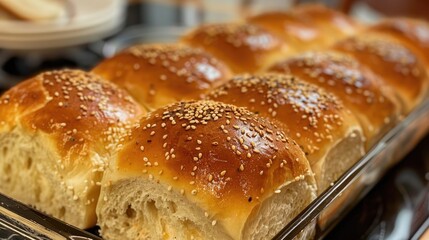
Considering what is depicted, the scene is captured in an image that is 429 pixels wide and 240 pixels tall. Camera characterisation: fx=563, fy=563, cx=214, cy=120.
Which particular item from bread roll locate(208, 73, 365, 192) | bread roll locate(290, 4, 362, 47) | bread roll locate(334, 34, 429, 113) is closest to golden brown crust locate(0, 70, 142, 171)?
bread roll locate(208, 73, 365, 192)

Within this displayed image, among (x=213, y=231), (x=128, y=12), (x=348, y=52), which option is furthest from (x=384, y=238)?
(x=128, y=12)

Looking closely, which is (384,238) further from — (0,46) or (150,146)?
(0,46)

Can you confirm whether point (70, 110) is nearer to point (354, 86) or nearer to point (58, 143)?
point (58, 143)

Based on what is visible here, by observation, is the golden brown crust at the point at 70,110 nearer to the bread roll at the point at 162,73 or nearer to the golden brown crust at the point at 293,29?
the bread roll at the point at 162,73

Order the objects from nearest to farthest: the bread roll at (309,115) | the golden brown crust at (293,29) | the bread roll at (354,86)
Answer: the bread roll at (309,115) → the bread roll at (354,86) → the golden brown crust at (293,29)

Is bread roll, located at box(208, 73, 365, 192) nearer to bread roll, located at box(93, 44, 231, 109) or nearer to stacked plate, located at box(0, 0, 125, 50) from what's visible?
bread roll, located at box(93, 44, 231, 109)

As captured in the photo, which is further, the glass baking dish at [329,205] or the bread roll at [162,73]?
the bread roll at [162,73]

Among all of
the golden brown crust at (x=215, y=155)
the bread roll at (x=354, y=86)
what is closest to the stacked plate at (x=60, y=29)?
the bread roll at (x=354, y=86)
